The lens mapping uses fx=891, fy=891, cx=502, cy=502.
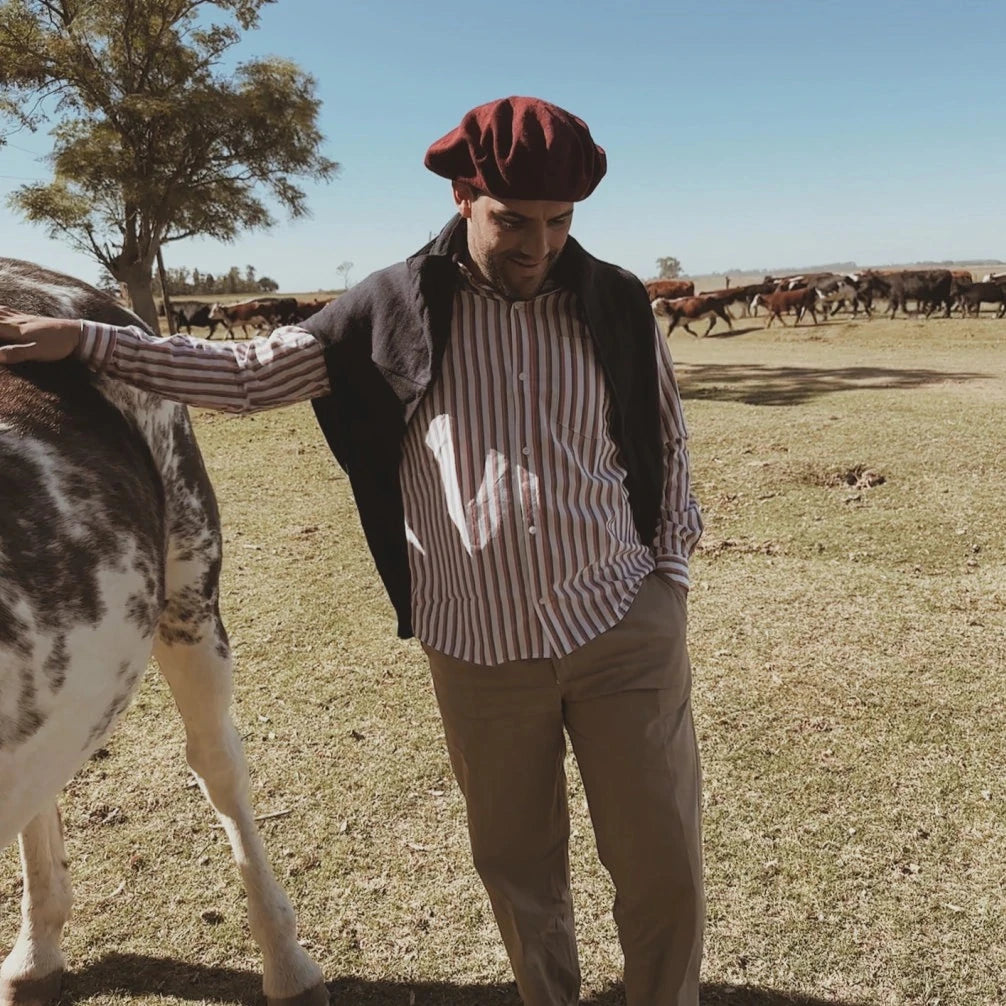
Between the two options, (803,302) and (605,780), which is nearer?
(605,780)

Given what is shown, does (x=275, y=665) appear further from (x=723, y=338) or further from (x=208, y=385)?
(x=723, y=338)

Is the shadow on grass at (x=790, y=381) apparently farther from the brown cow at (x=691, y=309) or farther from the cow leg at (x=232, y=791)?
the cow leg at (x=232, y=791)

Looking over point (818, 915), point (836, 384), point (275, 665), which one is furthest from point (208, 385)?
point (836, 384)

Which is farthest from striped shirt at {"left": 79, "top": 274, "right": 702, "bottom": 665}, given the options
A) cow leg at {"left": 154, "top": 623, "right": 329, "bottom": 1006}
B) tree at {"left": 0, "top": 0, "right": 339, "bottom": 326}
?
tree at {"left": 0, "top": 0, "right": 339, "bottom": 326}

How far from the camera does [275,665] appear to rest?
13.3ft

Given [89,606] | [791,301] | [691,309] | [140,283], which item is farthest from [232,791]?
[791,301]

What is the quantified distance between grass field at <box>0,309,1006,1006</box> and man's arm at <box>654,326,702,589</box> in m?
1.20

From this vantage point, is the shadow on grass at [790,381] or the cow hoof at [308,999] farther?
the shadow on grass at [790,381]

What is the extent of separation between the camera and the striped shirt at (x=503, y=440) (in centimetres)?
168

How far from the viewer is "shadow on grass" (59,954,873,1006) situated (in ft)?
7.35

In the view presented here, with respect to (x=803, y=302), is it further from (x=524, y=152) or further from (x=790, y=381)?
(x=524, y=152)

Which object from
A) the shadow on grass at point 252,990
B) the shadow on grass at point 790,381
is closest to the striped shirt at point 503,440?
the shadow on grass at point 252,990

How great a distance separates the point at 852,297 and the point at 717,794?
26608 mm

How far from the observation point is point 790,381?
13.5 meters
